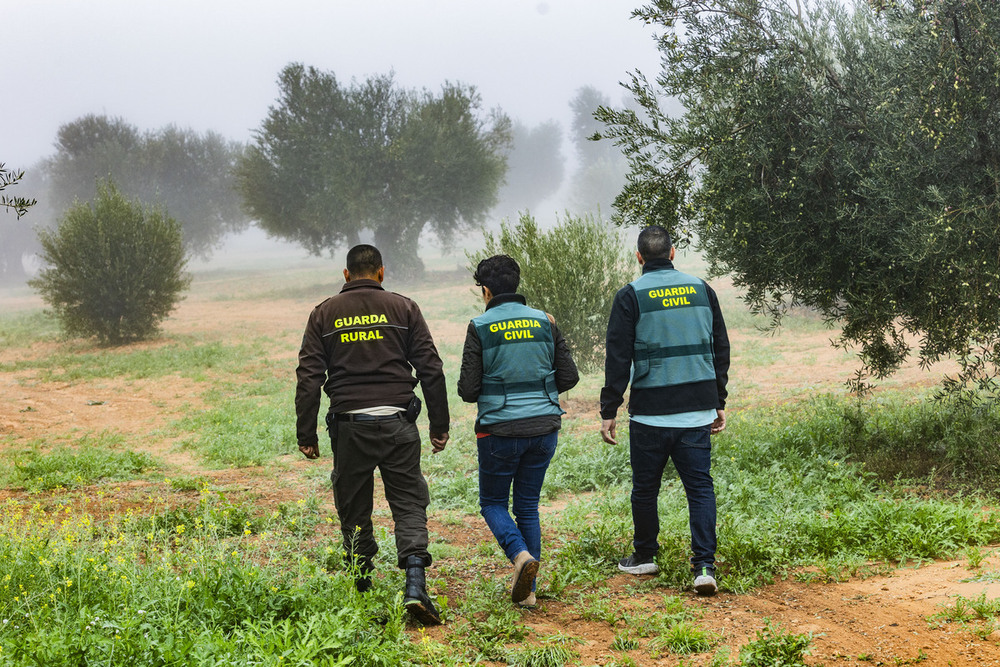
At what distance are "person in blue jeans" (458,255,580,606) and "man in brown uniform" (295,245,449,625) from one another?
0.93ft

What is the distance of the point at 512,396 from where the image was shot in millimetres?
4734

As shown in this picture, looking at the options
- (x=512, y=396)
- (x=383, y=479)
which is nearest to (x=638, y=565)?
(x=512, y=396)

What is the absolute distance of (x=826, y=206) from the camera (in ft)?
26.9

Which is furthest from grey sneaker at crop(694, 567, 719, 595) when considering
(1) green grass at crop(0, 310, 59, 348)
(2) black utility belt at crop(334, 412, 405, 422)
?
(1) green grass at crop(0, 310, 59, 348)

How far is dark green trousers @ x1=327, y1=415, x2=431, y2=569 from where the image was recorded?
4.64 metres

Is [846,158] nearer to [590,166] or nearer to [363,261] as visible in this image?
[363,261]

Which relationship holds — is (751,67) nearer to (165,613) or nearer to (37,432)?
(165,613)

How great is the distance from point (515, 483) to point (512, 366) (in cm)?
80

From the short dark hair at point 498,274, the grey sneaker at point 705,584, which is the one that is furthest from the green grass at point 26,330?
the grey sneaker at point 705,584

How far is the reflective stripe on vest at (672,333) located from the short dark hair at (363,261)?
1.72 meters

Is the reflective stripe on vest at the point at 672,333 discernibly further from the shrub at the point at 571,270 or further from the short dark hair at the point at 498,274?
the shrub at the point at 571,270

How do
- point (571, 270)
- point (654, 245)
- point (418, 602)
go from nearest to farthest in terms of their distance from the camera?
point (418, 602), point (654, 245), point (571, 270)

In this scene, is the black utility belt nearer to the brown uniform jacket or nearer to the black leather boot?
the brown uniform jacket

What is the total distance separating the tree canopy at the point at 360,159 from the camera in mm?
35906
